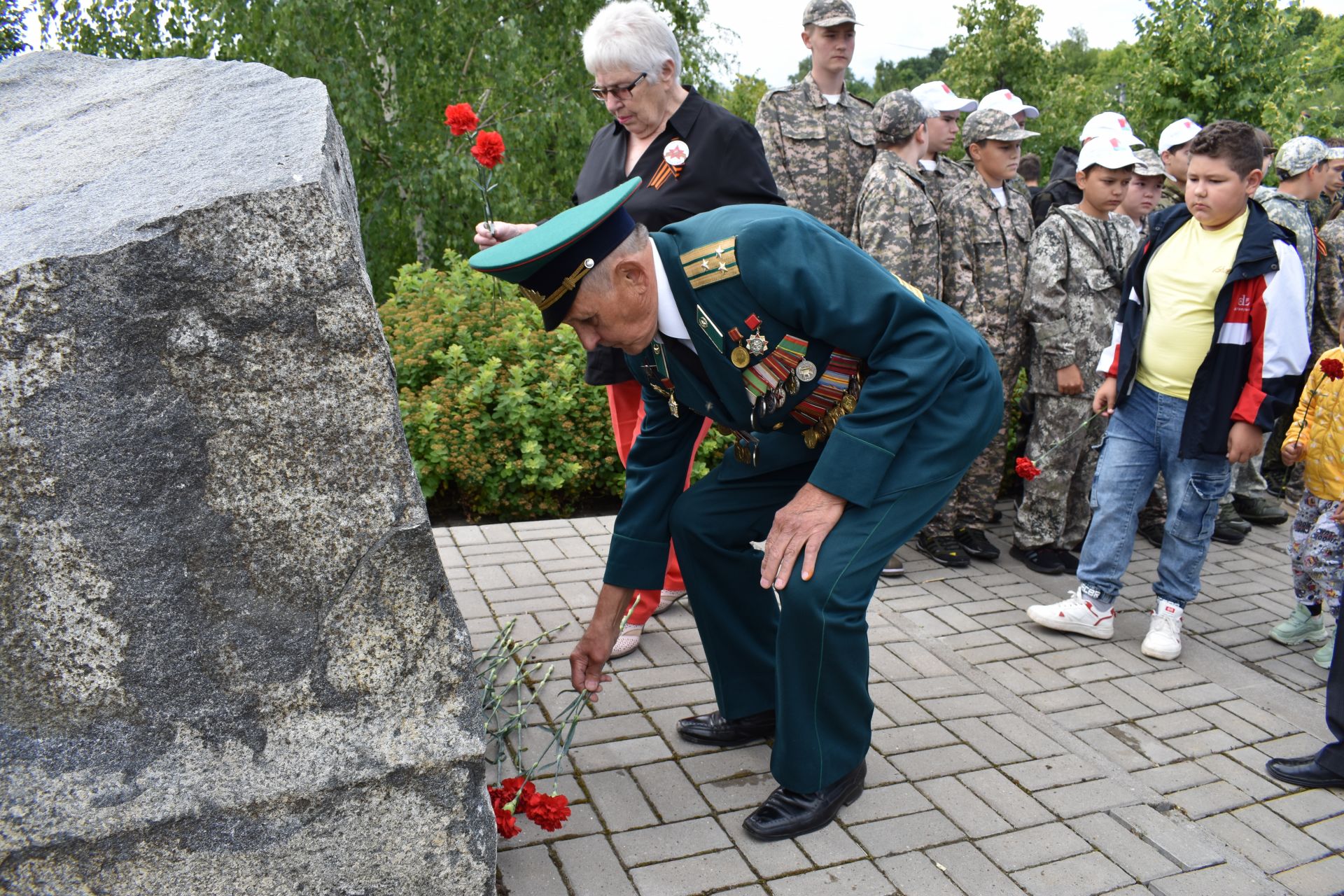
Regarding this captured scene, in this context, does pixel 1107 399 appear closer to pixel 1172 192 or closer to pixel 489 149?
pixel 489 149

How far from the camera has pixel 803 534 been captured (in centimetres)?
261

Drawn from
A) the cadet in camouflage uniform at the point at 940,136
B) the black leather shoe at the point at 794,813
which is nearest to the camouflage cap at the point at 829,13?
the cadet in camouflage uniform at the point at 940,136

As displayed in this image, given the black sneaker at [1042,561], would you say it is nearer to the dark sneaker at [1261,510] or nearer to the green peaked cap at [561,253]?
the dark sneaker at [1261,510]

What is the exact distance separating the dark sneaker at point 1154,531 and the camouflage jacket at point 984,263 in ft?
4.00

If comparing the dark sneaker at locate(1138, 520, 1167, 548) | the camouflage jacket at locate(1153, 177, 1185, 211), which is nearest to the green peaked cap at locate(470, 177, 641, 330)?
the dark sneaker at locate(1138, 520, 1167, 548)

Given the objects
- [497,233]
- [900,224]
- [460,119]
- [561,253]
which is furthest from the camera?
[460,119]

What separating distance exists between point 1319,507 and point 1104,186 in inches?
63.1

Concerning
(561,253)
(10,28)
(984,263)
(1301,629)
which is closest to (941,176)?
(984,263)

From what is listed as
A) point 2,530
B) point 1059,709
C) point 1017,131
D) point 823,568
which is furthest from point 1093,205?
point 2,530

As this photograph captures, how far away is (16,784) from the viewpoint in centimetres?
198

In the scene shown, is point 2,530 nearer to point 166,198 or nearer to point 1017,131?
point 166,198

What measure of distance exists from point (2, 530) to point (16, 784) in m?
0.47

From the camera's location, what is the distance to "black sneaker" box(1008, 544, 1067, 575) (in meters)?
4.89

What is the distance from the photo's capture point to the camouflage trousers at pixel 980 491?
500 centimetres
